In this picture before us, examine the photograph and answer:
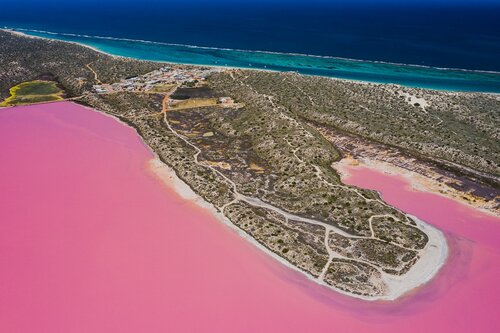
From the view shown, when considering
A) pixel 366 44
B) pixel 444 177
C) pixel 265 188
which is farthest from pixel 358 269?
pixel 366 44

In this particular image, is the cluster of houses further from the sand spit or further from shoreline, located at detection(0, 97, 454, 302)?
the sand spit

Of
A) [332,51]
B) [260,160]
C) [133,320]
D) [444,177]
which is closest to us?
[133,320]

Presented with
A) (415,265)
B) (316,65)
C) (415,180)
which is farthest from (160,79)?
(415,265)

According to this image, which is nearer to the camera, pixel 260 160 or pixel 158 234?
pixel 158 234

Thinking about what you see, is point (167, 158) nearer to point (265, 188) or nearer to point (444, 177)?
point (265, 188)

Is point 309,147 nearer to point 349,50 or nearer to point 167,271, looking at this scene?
point 167,271

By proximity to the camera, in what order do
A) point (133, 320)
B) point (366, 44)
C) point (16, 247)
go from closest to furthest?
point (133, 320), point (16, 247), point (366, 44)

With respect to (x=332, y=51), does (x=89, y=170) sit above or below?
below
